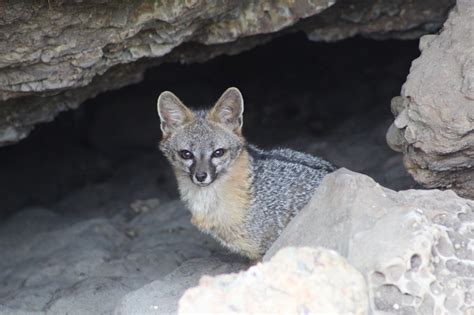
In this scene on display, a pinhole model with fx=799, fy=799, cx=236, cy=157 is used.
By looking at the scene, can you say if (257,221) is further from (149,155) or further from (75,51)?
(149,155)

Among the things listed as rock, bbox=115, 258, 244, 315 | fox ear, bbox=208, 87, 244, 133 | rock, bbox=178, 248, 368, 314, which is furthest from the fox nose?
rock, bbox=178, 248, 368, 314

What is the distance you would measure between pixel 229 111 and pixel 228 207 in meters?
0.66

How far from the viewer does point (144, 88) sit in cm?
885

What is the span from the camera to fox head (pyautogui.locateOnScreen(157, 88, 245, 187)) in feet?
16.9

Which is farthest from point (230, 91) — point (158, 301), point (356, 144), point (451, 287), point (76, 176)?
point (76, 176)

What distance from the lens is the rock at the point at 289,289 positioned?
3219mm

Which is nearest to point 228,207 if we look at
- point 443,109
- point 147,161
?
point 443,109

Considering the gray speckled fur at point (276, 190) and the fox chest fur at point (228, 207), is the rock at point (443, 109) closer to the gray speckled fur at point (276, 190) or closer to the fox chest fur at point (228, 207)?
the gray speckled fur at point (276, 190)

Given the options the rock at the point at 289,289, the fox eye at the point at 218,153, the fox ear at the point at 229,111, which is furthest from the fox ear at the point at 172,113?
the rock at the point at 289,289

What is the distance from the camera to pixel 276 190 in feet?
17.2

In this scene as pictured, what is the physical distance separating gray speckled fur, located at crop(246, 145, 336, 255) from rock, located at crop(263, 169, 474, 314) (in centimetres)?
112

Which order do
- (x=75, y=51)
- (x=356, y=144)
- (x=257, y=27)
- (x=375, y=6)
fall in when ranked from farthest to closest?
1. (x=356, y=144)
2. (x=375, y=6)
3. (x=257, y=27)
4. (x=75, y=51)

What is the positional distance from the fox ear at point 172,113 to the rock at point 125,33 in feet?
1.29

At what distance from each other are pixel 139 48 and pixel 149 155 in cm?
310
